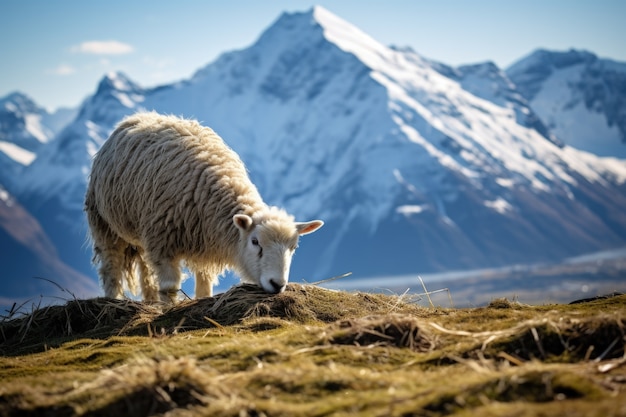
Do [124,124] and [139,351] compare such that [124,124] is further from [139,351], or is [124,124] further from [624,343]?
[624,343]

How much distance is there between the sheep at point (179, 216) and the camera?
1448 centimetres

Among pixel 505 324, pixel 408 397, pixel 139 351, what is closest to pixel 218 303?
pixel 139 351

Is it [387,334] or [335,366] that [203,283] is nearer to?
[387,334]

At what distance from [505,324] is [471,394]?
3.48m

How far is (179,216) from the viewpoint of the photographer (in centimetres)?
1573

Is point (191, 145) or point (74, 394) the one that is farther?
point (191, 145)

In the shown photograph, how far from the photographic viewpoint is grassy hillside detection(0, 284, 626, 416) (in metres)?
6.32

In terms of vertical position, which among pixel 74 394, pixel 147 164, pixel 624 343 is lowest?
pixel 624 343

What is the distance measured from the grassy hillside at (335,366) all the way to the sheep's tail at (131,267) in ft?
20.3

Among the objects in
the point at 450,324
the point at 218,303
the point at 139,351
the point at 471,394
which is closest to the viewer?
the point at 471,394

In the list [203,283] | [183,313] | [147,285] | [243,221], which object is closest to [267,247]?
[243,221]

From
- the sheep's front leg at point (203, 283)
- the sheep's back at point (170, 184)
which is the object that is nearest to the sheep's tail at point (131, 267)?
the sheep's back at point (170, 184)

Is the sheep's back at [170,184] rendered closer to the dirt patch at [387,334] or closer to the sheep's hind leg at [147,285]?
the sheep's hind leg at [147,285]

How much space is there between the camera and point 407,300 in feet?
44.5
